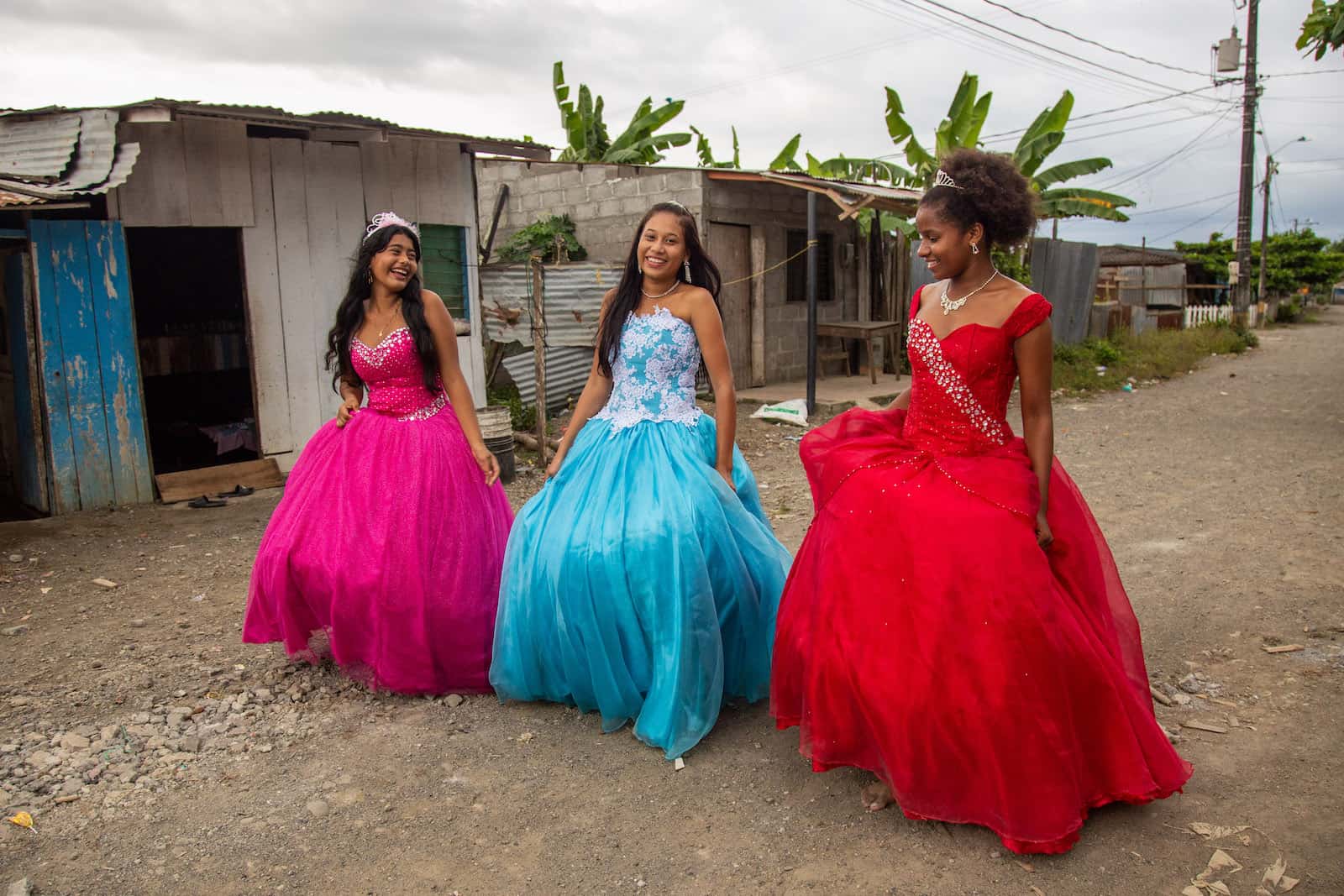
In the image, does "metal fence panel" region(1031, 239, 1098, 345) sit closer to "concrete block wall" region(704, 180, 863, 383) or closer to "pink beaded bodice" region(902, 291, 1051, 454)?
A: "concrete block wall" region(704, 180, 863, 383)

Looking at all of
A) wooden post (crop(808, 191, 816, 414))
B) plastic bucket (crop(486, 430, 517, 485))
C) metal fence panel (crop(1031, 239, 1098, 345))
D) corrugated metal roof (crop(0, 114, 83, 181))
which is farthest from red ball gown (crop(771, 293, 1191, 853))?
metal fence panel (crop(1031, 239, 1098, 345))

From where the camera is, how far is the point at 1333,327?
29.4 metres

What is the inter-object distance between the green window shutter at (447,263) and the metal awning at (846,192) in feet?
12.5

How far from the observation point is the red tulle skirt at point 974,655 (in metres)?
2.62

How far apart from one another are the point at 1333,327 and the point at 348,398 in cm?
3344

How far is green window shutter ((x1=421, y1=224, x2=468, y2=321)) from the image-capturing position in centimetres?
906

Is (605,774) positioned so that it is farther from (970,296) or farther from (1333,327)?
(1333,327)

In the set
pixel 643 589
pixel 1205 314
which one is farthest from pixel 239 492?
pixel 1205 314

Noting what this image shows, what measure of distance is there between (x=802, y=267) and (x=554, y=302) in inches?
177

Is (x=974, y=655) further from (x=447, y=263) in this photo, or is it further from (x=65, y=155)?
(x=447, y=263)

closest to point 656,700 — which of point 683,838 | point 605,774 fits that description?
point 605,774

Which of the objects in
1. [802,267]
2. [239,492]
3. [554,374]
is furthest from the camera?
[802,267]

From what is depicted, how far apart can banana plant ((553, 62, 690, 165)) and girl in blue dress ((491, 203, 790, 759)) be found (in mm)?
10659

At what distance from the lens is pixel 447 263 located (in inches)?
362
